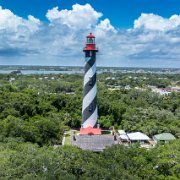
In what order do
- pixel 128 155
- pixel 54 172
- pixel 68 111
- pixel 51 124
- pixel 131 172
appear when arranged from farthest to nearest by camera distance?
1. pixel 68 111
2. pixel 51 124
3. pixel 128 155
4. pixel 131 172
5. pixel 54 172

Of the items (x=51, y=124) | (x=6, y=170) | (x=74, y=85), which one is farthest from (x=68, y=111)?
(x=74, y=85)

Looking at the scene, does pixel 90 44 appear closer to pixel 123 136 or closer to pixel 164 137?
pixel 123 136

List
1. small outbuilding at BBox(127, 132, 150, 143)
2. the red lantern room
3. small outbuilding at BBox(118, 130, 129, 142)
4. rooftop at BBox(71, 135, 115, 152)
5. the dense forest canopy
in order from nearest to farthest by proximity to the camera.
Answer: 1. the dense forest canopy
2. rooftop at BBox(71, 135, 115, 152)
3. the red lantern room
4. small outbuilding at BBox(127, 132, 150, 143)
5. small outbuilding at BBox(118, 130, 129, 142)

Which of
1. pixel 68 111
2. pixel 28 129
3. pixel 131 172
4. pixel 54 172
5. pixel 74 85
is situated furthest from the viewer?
pixel 74 85

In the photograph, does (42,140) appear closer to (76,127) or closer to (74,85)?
A: (76,127)

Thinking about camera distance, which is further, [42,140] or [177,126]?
[177,126]

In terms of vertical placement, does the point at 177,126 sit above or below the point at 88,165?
below

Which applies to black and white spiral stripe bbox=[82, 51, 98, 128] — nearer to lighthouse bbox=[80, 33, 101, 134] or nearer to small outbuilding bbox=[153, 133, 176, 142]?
lighthouse bbox=[80, 33, 101, 134]

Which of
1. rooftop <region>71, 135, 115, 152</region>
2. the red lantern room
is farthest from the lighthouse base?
the red lantern room
